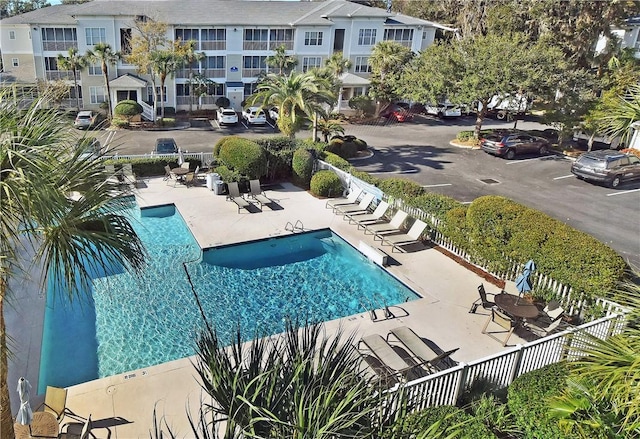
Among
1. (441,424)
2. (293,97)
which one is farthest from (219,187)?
(441,424)

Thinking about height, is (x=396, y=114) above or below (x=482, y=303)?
above

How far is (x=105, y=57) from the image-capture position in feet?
119

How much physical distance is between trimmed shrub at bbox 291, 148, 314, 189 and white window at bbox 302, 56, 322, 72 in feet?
79.7

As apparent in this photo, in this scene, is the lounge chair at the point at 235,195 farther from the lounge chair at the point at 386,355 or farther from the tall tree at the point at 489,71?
the tall tree at the point at 489,71

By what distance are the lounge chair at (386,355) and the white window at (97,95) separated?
1482 inches

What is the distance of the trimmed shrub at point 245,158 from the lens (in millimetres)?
20984

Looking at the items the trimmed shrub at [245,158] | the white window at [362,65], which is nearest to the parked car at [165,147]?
the trimmed shrub at [245,158]

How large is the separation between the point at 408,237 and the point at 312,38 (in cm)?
3253

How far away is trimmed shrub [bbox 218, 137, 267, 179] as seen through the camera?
20984 millimetres

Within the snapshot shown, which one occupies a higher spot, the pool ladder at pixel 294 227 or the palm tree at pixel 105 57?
the palm tree at pixel 105 57

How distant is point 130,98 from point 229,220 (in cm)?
2716

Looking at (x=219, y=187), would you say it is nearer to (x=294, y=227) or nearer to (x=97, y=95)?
(x=294, y=227)

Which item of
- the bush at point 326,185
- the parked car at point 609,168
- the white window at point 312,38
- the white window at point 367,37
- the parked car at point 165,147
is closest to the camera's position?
the bush at point 326,185

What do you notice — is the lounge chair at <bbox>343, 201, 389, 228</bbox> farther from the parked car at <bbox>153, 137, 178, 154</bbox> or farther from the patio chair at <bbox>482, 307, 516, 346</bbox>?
the parked car at <bbox>153, 137, 178, 154</bbox>
